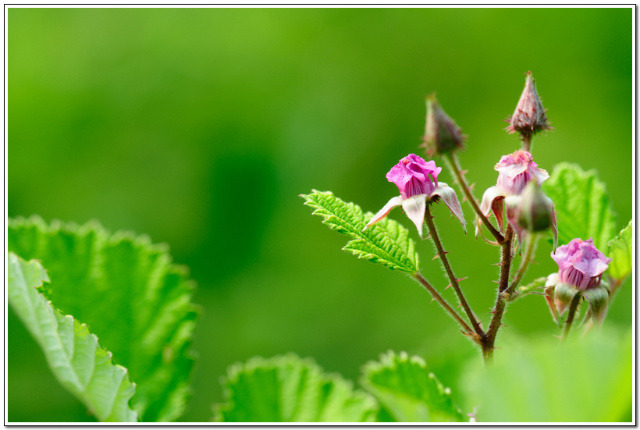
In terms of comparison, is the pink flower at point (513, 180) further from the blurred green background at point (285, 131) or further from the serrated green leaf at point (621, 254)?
the blurred green background at point (285, 131)

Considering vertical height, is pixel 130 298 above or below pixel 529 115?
below

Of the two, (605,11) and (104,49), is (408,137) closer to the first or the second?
(605,11)

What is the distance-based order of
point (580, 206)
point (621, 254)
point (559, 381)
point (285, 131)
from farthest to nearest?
point (285, 131) < point (580, 206) < point (621, 254) < point (559, 381)

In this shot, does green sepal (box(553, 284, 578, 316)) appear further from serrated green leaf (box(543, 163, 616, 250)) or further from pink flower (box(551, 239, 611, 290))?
serrated green leaf (box(543, 163, 616, 250))

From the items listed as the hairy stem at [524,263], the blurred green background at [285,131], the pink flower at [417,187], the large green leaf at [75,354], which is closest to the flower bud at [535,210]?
the hairy stem at [524,263]

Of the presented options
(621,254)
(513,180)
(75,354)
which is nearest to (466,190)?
(513,180)

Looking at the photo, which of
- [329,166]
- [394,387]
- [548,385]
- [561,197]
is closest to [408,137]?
[329,166]

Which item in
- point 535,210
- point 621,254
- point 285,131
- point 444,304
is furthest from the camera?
point 285,131

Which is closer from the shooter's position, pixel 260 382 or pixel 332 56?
pixel 260 382

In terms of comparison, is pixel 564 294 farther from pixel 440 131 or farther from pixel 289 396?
pixel 289 396
